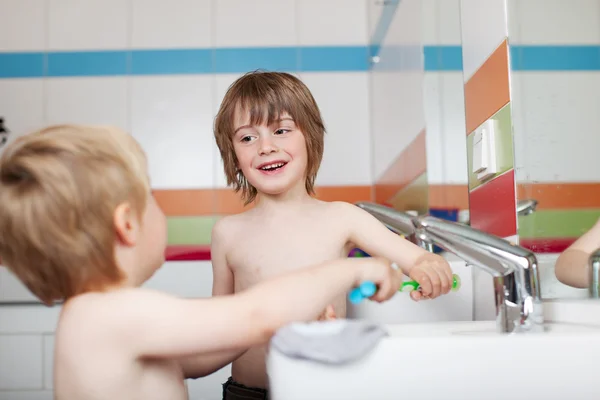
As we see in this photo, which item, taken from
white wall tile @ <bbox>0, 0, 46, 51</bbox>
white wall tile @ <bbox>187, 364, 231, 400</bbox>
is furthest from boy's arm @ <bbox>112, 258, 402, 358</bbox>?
white wall tile @ <bbox>0, 0, 46, 51</bbox>

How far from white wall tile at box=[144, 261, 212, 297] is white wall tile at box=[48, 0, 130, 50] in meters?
1.02

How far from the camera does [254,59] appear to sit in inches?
122

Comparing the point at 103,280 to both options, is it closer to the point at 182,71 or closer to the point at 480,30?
the point at 480,30

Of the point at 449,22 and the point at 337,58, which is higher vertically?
the point at 337,58

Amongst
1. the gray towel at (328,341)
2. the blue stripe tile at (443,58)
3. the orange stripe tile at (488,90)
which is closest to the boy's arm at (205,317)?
the gray towel at (328,341)

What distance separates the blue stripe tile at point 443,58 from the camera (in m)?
1.68

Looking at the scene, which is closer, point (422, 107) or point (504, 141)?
point (504, 141)

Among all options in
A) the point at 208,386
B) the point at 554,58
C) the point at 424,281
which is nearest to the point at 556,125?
the point at 554,58

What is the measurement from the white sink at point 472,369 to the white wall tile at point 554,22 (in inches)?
23.7

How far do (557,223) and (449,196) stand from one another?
0.64 metres

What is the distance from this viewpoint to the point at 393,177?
251 centimetres

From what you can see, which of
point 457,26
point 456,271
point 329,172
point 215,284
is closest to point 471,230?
point 456,271

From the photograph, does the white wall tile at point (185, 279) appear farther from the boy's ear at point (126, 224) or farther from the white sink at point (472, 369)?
the white sink at point (472, 369)

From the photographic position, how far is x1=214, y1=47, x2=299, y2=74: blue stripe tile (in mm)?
3080
